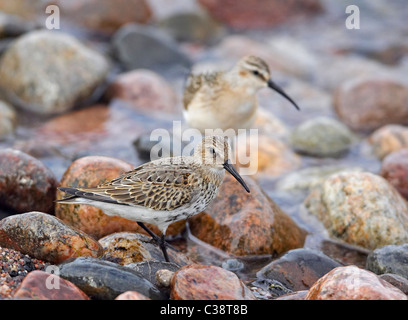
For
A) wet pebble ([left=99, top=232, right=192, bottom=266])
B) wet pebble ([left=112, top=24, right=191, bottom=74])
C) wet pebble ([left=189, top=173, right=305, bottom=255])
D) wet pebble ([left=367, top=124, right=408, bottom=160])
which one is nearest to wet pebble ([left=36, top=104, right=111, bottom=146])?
wet pebble ([left=112, top=24, right=191, bottom=74])

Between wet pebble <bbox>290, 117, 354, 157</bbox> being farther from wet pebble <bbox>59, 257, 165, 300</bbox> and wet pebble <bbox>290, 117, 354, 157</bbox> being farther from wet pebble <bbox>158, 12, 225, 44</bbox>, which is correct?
wet pebble <bbox>158, 12, 225, 44</bbox>

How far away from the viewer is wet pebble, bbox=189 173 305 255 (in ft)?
25.3

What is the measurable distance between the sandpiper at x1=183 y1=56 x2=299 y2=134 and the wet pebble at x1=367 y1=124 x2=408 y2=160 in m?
3.34

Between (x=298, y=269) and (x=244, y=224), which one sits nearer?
(x=298, y=269)

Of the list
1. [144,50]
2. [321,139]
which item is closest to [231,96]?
[321,139]

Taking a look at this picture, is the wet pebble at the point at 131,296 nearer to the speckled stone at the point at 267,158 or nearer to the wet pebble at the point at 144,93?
the speckled stone at the point at 267,158

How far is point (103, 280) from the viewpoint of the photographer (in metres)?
5.37

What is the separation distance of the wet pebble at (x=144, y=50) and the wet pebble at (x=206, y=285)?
10.8m

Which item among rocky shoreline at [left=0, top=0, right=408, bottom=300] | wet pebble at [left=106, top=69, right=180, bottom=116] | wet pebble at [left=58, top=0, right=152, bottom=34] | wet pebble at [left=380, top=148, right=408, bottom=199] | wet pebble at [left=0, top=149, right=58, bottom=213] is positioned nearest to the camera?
rocky shoreline at [left=0, top=0, right=408, bottom=300]

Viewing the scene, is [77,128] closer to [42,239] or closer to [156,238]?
[156,238]

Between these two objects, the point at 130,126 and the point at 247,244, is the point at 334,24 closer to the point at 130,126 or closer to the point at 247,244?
the point at 130,126

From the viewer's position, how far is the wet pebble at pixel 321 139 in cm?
1197

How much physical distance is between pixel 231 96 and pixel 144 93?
173 inches

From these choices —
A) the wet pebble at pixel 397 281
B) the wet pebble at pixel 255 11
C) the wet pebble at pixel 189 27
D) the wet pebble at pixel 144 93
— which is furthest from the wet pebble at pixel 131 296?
the wet pebble at pixel 255 11
